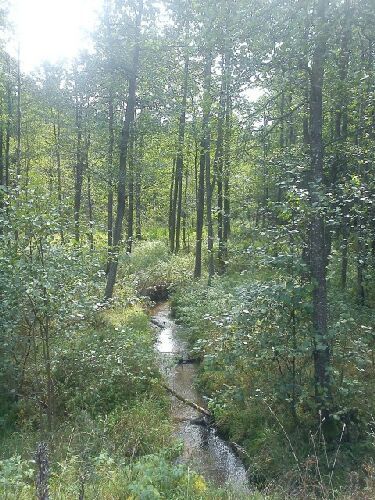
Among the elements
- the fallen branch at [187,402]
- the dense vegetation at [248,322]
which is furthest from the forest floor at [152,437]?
the fallen branch at [187,402]

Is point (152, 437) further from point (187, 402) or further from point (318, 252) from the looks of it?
point (318, 252)

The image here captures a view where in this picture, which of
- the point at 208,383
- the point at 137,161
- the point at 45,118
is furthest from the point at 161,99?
the point at 45,118

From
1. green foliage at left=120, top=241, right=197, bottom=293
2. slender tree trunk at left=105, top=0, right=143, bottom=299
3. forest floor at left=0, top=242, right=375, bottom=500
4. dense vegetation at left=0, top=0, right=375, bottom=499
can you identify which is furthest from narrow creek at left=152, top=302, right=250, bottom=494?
green foliage at left=120, top=241, right=197, bottom=293

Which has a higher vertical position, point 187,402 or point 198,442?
point 187,402

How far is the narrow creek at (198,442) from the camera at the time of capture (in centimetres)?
685

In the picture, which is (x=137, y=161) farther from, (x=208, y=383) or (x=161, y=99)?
(x=208, y=383)

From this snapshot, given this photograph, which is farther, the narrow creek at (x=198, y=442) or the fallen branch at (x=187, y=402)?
the fallen branch at (x=187, y=402)

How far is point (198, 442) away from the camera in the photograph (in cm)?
793

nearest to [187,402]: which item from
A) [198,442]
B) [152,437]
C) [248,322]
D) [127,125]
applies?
[198,442]

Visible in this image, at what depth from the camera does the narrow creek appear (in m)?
6.85

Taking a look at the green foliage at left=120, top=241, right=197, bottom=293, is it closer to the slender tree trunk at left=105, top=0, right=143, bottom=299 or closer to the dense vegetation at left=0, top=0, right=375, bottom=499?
the slender tree trunk at left=105, top=0, right=143, bottom=299

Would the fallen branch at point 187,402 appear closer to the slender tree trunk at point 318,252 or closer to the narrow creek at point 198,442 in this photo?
the narrow creek at point 198,442

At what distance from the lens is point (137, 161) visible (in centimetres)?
1455

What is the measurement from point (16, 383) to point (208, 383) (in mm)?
3988
